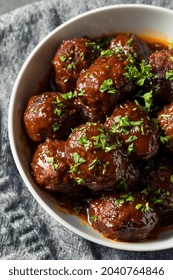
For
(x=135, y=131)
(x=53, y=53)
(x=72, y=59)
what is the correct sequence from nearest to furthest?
(x=135, y=131)
(x=72, y=59)
(x=53, y=53)

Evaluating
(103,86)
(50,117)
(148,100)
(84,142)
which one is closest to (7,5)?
(50,117)

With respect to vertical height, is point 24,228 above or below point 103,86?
below

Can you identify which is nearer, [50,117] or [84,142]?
[84,142]

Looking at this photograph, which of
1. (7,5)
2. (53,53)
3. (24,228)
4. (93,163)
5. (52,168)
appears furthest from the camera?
(7,5)

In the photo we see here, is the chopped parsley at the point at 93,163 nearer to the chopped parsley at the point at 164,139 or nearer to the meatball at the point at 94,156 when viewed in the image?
the meatball at the point at 94,156

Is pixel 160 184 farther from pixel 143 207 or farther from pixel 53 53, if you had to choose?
pixel 53 53

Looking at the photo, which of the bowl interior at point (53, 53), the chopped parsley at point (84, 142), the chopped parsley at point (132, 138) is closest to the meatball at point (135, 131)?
the chopped parsley at point (132, 138)
